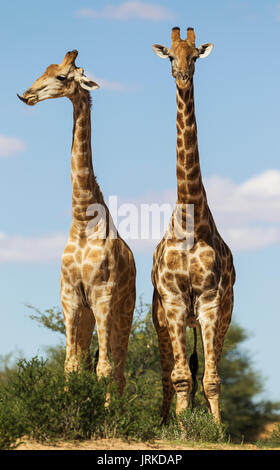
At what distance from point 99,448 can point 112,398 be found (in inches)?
39.8

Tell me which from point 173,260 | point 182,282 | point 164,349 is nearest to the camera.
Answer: point 182,282

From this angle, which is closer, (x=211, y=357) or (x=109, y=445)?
(x=109, y=445)

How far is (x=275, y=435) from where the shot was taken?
1591 cm

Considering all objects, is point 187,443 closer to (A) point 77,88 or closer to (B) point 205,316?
(B) point 205,316

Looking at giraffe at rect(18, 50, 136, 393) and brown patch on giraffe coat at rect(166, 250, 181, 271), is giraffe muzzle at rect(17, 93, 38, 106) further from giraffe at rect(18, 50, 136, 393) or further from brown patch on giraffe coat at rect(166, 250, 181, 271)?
brown patch on giraffe coat at rect(166, 250, 181, 271)

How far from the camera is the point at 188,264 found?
41.7ft

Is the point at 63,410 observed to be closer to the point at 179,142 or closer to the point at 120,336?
the point at 120,336

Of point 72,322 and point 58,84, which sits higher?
point 58,84

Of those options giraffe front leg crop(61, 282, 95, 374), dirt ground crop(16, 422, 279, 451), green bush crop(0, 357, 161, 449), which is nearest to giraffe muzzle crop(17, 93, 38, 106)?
giraffe front leg crop(61, 282, 95, 374)

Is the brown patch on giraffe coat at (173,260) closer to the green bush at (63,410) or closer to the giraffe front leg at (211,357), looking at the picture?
the giraffe front leg at (211,357)

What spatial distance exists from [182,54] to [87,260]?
148 inches

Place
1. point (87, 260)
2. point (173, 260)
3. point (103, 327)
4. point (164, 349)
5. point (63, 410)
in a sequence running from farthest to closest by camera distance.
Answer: point (164, 349), point (173, 260), point (87, 260), point (103, 327), point (63, 410)

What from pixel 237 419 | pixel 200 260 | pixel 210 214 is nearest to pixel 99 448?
pixel 200 260

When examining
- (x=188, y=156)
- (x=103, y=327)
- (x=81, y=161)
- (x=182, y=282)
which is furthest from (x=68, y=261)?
(x=188, y=156)
